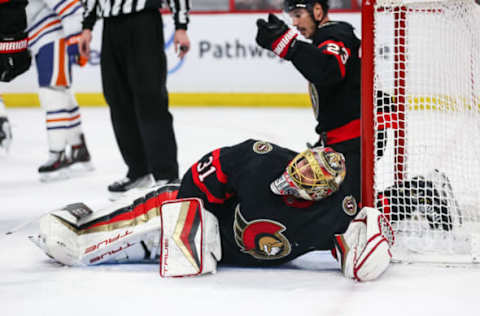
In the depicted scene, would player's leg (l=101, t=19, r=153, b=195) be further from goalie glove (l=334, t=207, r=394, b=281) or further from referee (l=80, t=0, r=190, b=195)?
goalie glove (l=334, t=207, r=394, b=281)

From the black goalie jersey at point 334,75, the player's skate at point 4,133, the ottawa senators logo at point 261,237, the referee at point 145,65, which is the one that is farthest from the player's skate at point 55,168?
the ottawa senators logo at point 261,237

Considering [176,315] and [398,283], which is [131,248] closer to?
[176,315]

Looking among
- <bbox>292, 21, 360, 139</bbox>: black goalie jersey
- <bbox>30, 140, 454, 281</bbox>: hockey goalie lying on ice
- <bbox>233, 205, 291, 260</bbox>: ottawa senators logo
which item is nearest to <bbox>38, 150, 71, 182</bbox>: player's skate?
<bbox>30, 140, 454, 281</bbox>: hockey goalie lying on ice

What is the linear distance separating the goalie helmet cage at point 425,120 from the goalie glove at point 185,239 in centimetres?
50

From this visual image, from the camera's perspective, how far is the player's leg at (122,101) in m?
3.18

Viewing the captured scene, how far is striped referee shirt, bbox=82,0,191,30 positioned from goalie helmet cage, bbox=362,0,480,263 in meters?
1.24

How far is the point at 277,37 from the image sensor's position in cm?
218

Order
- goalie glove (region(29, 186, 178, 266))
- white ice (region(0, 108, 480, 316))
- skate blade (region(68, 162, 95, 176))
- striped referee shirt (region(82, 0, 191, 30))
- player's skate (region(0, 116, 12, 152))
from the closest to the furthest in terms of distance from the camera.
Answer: white ice (region(0, 108, 480, 316)) → goalie glove (region(29, 186, 178, 266)) → striped referee shirt (region(82, 0, 191, 30)) → skate blade (region(68, 162, 95, 176)) → player's skate (region(0, 116, 12, 152))

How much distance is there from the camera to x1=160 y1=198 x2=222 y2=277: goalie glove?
1.99 metres

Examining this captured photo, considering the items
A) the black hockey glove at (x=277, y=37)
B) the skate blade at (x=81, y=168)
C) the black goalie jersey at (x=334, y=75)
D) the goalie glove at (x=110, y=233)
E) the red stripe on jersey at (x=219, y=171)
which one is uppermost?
the black hockey glove at (x=277, y=37)

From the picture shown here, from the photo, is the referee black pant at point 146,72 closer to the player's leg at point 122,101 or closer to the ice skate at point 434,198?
the player's leg at point 122,101

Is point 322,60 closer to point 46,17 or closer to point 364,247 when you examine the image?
point 364,247

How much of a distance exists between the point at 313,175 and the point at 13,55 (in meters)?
1.40

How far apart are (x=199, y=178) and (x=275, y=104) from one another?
16.1 ft
